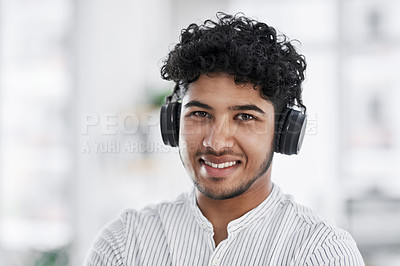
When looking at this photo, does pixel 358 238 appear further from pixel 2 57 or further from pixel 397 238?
pixel 2 57

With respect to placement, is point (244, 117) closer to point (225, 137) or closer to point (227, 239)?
point (225, 137)

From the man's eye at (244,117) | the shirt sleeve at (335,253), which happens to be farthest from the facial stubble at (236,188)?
the shirt sleeve at (335,253)

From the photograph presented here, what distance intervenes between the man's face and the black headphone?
0.15ft

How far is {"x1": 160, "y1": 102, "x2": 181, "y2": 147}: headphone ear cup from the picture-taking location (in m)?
1.33

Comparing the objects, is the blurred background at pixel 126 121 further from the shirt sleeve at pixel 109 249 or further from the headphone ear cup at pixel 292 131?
the shirt sleeve at pixel 109 249

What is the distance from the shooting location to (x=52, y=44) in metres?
3.27

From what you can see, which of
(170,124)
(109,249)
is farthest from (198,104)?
(109,249)

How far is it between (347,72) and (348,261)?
3977 millimetres

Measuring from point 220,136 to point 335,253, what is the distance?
35 cm

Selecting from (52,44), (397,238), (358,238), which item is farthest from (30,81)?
(397,238)

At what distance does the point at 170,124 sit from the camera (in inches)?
52.2

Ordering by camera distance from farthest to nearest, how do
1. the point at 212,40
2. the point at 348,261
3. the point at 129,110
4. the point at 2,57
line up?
the point at 129,110, the point at 2,57, the point at 212,40, the point at 348,261

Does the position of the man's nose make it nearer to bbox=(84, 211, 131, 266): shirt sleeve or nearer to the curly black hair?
the curly black hair

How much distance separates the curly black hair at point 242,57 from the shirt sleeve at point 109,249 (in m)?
0.39
